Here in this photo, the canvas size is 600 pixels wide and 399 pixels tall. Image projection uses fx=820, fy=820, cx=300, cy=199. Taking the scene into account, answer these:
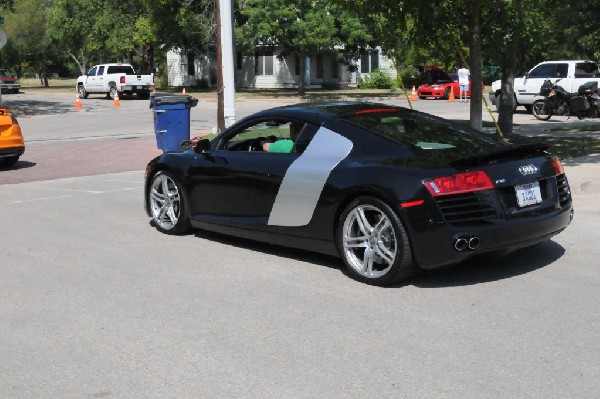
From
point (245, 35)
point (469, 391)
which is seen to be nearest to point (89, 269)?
point (469, 391)

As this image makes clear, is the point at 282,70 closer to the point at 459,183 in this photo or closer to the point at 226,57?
the point at 226,57

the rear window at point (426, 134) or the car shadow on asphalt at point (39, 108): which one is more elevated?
the rear window at point (426, 134)

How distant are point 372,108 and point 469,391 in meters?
3.91

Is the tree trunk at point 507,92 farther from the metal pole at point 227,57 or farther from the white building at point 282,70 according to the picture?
the white building at point 282,70

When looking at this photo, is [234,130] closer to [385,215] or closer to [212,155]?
[212,155]

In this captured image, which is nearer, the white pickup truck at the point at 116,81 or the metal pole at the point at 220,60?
the metal pole at the point at 220,60

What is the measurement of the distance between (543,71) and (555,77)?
507 mm

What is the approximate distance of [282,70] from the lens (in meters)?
56.8

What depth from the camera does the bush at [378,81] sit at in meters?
55.3

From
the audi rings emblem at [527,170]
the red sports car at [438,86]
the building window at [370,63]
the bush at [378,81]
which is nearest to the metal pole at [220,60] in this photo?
the audi rings emblem at [527,170]

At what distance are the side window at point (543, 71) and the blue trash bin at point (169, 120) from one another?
1586 cm

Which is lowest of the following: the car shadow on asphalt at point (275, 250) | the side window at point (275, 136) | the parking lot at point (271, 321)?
the car shadow on asphalt at point (275, 250)

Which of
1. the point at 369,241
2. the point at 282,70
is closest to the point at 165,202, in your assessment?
the point at 369,241

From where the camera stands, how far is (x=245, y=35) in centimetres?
4378
